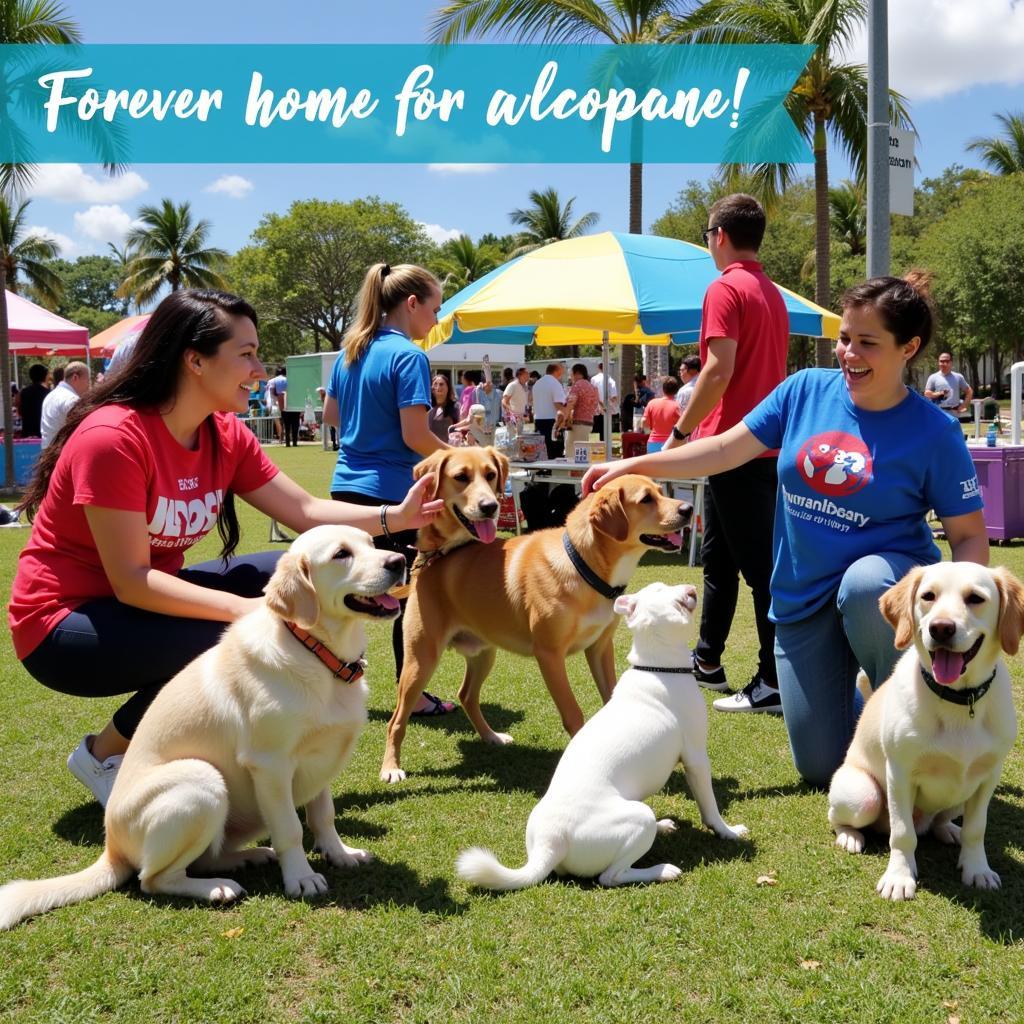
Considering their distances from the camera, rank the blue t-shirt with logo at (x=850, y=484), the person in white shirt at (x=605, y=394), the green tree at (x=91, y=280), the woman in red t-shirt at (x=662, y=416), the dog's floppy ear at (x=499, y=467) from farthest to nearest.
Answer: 1. the green tree at (x=91, y=280)
2. the woman in red t-shirt at (x=662, y=416)
3. the person in white shirt at (x=605, y=394)
4. the dog's floppy ear at (x=499, y=467)
5. the blue t-shirt with logo at (x=850, y=484)

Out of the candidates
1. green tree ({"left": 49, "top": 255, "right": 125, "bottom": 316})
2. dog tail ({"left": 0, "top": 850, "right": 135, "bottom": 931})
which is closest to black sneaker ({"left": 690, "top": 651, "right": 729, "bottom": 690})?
dog tail ({"left": 0, "top": 850, "right": 135, "bottom": 931})

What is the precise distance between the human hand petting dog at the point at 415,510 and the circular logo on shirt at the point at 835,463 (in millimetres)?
1667

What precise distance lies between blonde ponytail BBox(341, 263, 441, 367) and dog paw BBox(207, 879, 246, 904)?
110 inches

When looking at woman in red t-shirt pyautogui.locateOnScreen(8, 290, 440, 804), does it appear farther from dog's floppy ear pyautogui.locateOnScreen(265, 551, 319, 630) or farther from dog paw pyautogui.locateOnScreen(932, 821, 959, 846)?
dog paw pyautogui.locateOnScreen(932, 821, 959, 846)

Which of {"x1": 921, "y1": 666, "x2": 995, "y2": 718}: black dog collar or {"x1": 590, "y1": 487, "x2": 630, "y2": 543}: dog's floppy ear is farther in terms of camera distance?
{"x1": 590, "y1": 487, "x2": 630, "y2": 543}: dog's floppy ear

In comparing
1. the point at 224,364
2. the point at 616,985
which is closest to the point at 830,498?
the point at 616,985

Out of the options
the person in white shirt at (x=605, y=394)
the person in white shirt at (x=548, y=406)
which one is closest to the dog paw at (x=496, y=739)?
the person in white shirt at (x=605, y=394)

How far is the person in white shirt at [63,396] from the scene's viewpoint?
13.4 metres

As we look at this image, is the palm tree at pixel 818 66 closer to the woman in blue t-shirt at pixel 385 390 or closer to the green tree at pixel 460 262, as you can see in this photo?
the woman in blue t-shirt at pixel 385 390

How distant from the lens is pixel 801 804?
384 cm

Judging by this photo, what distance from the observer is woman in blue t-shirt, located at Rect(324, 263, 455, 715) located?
4.80 meters

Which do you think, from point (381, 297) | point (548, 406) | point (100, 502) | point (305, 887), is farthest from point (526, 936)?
point (548, 406)

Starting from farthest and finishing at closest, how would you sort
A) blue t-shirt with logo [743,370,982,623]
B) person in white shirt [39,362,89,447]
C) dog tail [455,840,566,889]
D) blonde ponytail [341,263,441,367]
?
1. person in white shirt [39,362,89,447]
2. blonde ponytail [341,263,441,367]
3. blue t-shirt with logo [743,370,982,623]
4. dog tail [455,840,566,889]

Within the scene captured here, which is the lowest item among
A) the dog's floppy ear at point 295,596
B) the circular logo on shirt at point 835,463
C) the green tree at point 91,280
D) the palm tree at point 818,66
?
the dog's floppy ear at point 295,596
